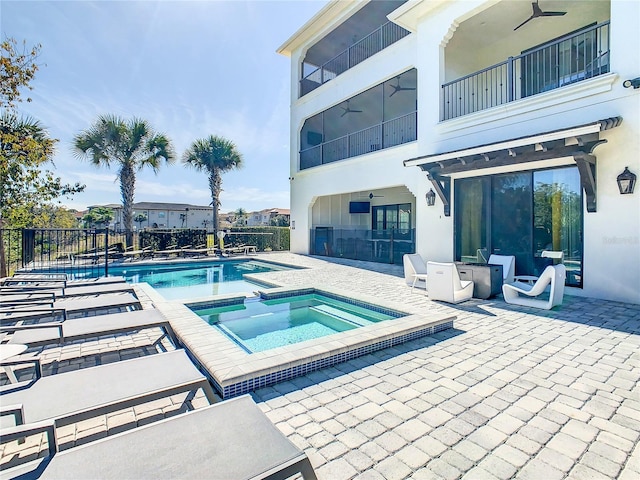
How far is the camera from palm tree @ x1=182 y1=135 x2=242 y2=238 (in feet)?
67.9

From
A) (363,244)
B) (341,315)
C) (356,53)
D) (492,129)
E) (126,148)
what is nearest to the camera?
(341,315)

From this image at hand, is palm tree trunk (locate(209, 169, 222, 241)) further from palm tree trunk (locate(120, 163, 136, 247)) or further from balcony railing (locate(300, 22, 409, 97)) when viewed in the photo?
balcony railing (locate(300, 22, 409, 97))

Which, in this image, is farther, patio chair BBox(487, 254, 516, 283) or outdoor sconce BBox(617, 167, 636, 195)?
patio chair BBox(487, 254, 516, 283)

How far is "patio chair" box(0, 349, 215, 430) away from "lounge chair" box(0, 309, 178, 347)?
2.52ft

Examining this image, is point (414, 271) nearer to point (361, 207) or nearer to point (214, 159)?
point (361, 207)

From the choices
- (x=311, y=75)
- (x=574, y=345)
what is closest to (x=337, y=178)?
(x=311, y=75)

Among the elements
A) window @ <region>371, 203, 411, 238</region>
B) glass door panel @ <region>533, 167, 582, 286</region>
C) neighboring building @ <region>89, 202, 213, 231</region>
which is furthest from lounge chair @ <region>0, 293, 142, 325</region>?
neighboring building @ <region>89, 202, 213, 231</region>

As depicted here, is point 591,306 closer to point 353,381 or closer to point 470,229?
point 470,229

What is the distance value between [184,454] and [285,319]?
188 inches

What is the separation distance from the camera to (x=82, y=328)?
4.08 m

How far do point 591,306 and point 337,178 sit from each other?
1100cm

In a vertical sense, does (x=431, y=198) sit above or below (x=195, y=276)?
above

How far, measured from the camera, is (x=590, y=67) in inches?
344

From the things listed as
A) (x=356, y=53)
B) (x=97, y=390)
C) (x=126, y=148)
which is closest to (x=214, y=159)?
(x=126, y=148)
